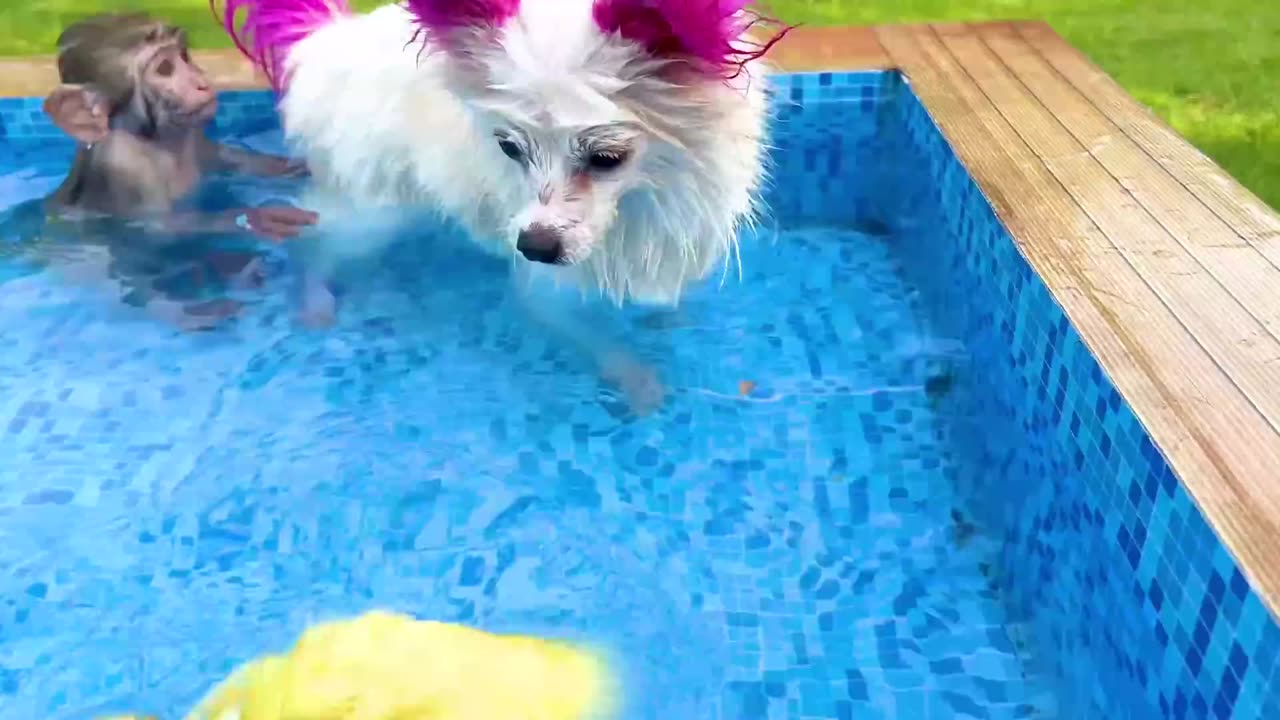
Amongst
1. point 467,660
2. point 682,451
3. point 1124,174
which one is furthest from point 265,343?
point 1124,174

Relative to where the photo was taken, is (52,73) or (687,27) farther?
(52,73)

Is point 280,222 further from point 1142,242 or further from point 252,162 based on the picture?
point 1142,242

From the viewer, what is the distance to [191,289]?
247cm

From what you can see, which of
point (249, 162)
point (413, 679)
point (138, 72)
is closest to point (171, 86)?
point (138, 72)

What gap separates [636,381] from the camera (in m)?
2.10

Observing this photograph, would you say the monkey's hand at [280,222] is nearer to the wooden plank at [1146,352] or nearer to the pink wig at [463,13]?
the pink wig at [463,13]

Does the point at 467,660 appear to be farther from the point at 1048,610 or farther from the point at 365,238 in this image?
the point at 365,238

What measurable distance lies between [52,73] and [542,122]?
7.68 feet

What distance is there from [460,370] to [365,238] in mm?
537

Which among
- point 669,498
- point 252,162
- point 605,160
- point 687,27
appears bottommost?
point 669,498

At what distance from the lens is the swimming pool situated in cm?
146

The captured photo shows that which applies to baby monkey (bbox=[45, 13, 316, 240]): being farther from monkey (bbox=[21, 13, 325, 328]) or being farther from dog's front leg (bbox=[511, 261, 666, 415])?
dog's front leg (bbox=[511, 261, 666, 415])

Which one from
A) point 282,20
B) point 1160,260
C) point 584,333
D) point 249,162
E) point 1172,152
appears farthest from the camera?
point 249,162

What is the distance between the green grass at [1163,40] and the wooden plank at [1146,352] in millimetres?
767
